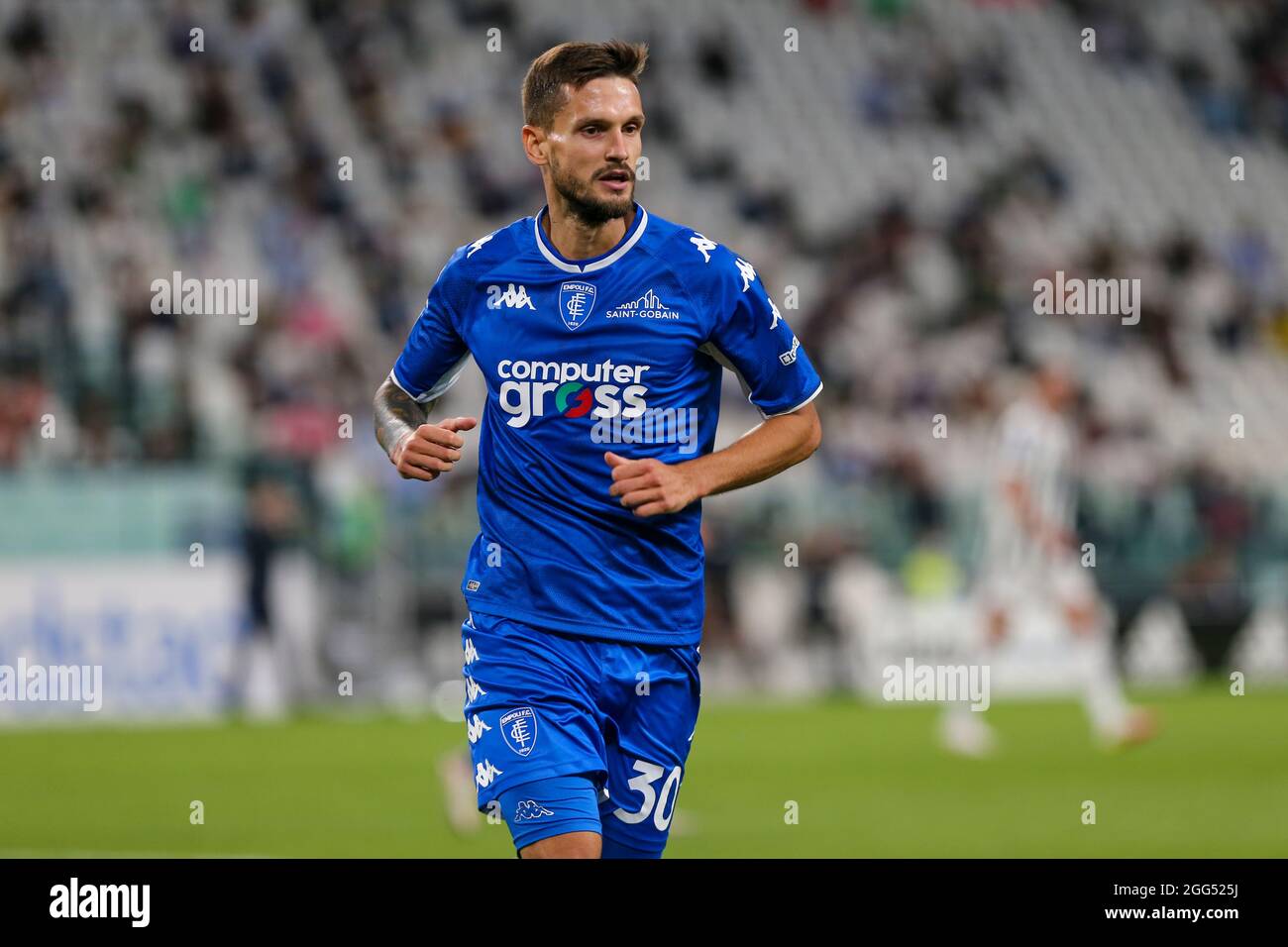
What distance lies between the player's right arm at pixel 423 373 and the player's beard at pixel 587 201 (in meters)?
0.40

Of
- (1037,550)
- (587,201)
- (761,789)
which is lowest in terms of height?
(761,789)

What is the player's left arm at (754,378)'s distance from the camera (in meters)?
5.52

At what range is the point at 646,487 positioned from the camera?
5.27 m

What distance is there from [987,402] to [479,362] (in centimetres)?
1715

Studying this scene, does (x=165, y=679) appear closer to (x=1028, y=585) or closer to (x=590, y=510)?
(x=1028, y=585)

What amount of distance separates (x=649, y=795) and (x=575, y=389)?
113 centimetres

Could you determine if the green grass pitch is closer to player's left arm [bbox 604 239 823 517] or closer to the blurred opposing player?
the blurred opposing player

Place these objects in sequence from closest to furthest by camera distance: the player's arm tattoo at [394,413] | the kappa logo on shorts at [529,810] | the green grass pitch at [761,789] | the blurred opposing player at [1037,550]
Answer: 1. the kappa logo on shorts at [529,810]
2. the player's arm tattoo at [394,413]
3. the green grass pitch at [761,789]
4. the blurred opposing player at [1037,550]

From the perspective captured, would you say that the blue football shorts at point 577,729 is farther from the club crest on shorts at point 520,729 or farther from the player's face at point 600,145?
the player's face at point 600,145

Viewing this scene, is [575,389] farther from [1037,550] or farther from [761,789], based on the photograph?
[1037,550]

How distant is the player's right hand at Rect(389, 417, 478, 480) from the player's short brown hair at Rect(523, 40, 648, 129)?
885mm

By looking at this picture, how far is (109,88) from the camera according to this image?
22.7 meters

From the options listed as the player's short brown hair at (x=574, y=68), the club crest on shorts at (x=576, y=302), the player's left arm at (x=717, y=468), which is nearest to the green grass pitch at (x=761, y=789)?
the player's left arm at (x=717, y=468)

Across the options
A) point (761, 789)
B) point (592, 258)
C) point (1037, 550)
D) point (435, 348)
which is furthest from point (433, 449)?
point (1037, 550)
